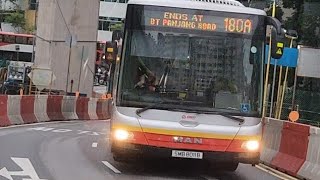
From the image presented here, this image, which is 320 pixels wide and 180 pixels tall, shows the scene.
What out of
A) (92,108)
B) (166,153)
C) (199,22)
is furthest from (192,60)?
(92,108)

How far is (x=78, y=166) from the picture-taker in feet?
40.9

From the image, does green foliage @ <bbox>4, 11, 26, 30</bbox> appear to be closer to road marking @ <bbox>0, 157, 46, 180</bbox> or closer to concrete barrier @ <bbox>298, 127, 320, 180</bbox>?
road marking @ <bbox>0, 157, 46, 180</bbox>

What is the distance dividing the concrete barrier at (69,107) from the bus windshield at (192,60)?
1705cm

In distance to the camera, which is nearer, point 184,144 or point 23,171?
point 23,171

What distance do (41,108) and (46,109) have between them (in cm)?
72

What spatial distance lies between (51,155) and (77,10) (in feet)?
84.9

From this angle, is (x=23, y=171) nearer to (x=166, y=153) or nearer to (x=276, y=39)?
(x=166, y=153)

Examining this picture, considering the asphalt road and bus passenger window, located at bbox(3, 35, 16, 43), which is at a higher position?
bus passenger window, located at bbox(3, 35, 16, 43)

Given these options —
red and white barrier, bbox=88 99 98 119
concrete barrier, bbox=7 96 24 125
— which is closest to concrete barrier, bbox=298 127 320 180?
concrete barrier, bbox=7 96 24 125

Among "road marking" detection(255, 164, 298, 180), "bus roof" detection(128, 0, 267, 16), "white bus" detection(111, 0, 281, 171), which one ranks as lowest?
"road marking" detection(255, 164, 298, 180)

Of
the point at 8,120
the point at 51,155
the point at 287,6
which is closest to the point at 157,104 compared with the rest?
the point at 51,155

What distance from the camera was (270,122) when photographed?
16125 mm

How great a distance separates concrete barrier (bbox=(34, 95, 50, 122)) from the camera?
2478 centimetres

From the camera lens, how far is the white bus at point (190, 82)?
37.7ft
